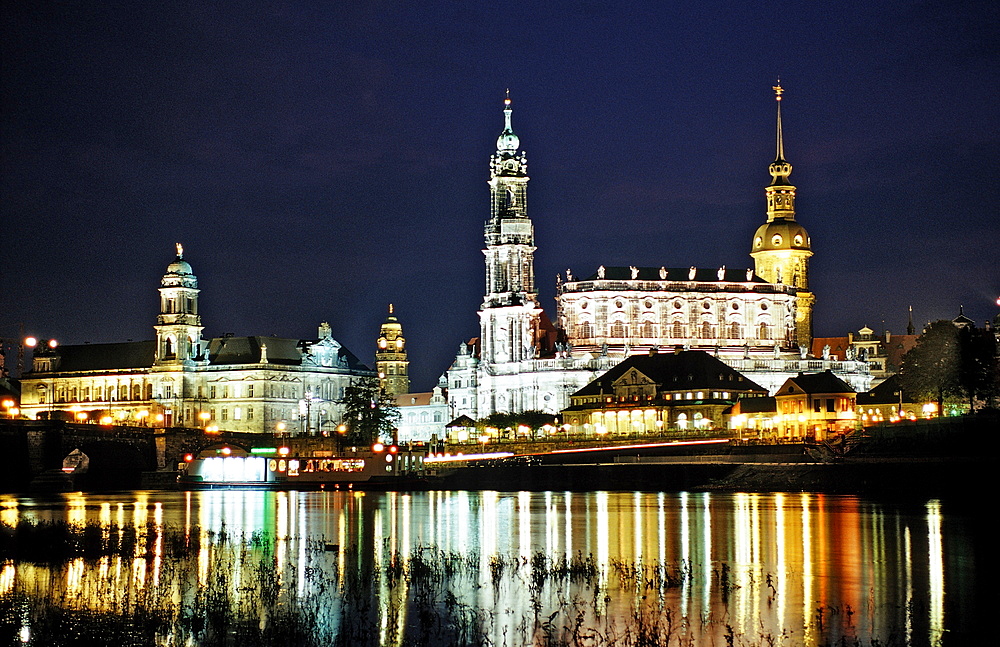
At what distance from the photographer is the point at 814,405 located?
12850 cm

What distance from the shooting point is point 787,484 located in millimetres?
97375

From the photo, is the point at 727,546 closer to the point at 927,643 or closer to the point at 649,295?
the point at 927,643

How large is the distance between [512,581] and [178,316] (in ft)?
493

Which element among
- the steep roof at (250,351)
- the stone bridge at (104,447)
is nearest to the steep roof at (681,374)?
the stone bridge at (104,447)

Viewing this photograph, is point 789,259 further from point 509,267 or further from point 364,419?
point 364,419

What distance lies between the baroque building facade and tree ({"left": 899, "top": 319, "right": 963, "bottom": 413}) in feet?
154

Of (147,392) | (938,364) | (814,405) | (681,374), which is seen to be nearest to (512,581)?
(938,364)

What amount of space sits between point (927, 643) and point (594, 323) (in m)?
147

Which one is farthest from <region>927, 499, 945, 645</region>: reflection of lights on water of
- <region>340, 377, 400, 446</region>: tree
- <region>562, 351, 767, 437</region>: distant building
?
<region>340, 377, 400, 446</region>: tree

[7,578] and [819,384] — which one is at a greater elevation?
[819,384]

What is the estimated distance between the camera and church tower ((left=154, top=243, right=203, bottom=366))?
185625 millimetres

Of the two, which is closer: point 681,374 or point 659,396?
point 659,396

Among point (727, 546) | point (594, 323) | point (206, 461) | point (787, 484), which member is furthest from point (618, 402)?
point (727, 546)

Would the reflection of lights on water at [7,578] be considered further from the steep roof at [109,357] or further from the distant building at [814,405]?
the steep roof at [109,357]
